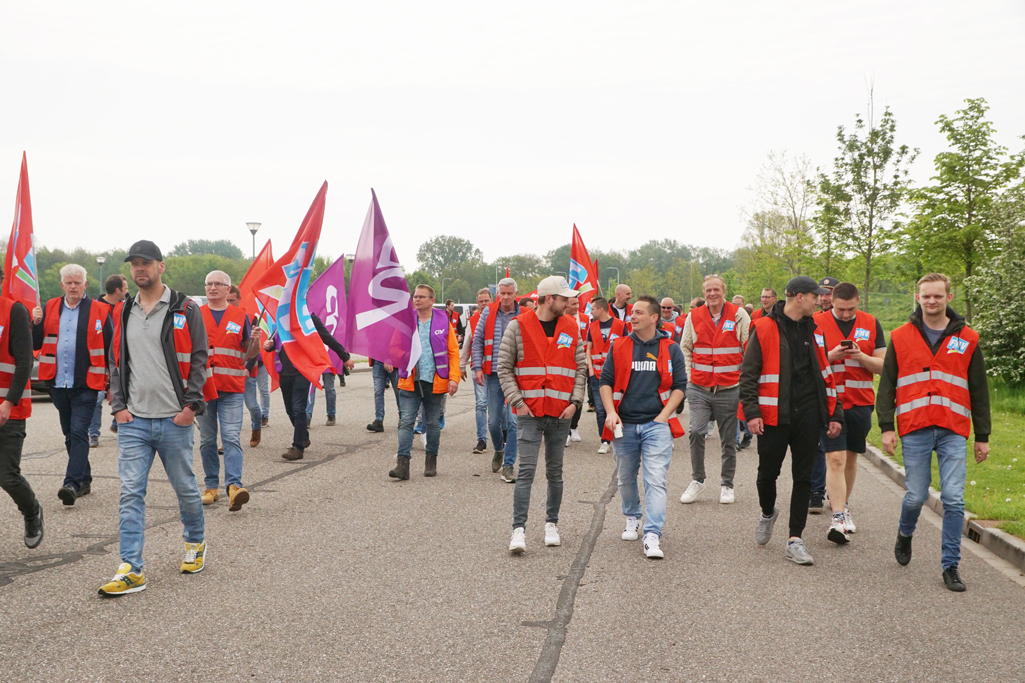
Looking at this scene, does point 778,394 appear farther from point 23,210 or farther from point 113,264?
point 113,264

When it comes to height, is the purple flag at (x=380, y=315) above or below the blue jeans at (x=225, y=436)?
above

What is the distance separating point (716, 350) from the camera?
8.55 m

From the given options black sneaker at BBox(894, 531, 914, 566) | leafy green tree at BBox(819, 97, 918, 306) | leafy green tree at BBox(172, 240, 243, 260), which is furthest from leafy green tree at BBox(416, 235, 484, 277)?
black sneaker at BBox(894, 531, 914, 566)

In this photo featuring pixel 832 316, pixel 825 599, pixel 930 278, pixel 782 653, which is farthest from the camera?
pixel 832 316

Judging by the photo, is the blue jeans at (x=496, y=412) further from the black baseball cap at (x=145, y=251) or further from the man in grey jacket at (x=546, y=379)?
the black baseball cap at (x=145, y=251)

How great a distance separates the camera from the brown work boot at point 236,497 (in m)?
7.16

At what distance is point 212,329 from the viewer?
801cm

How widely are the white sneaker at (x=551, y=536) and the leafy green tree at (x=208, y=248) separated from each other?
172 meters

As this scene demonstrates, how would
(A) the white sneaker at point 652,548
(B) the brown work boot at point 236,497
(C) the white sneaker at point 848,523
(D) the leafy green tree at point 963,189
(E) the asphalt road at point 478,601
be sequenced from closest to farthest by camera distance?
1. (E) the asphalt road at point 478,601
2. (A) the white sneaker at point 652,548
3. (C) the white sneaker at point 848,523
4. (B) the brown work boot at point 236,497
5. (D) the leafy green tree at point 963,189

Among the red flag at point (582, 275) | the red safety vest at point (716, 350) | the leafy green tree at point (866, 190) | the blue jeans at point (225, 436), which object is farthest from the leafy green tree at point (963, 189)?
the blue jeans at point (225, 436)

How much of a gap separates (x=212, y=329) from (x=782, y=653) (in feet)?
19.0

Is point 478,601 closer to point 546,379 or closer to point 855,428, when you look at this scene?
point 546,379

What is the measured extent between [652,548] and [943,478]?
1981 mm

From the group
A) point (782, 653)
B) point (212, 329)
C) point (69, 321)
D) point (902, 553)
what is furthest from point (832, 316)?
point (69, 321)
